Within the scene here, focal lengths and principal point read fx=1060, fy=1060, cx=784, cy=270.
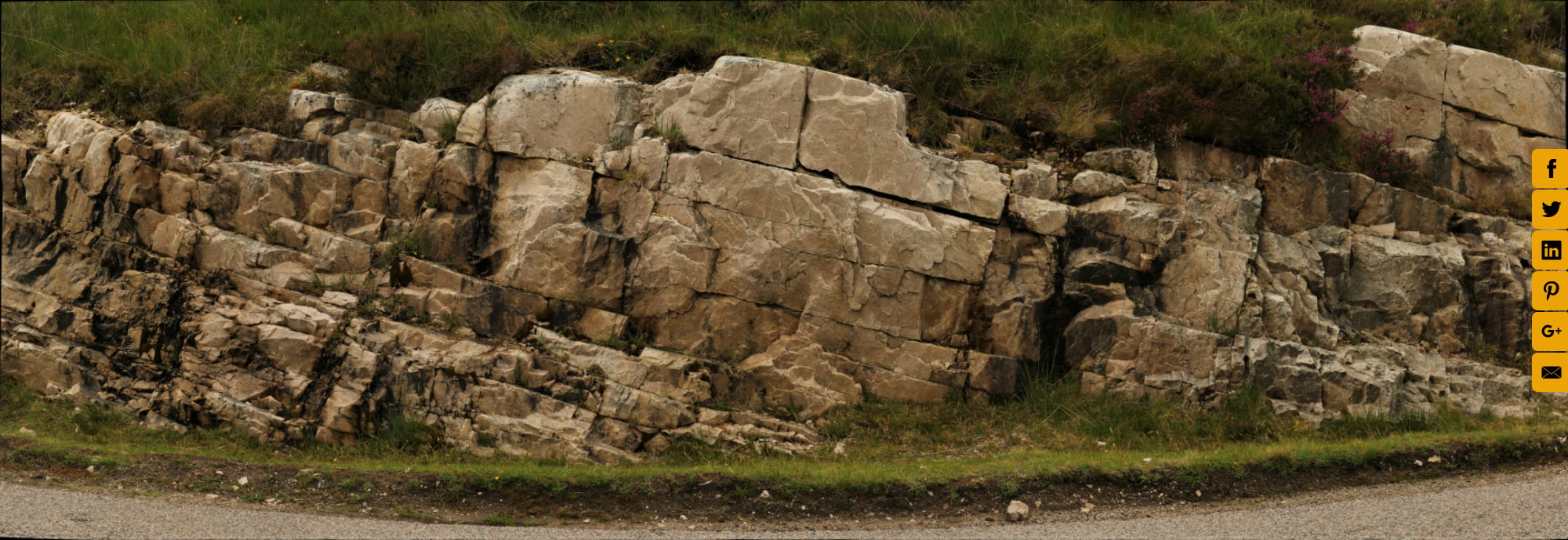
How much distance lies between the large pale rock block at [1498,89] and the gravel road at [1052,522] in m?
6.89

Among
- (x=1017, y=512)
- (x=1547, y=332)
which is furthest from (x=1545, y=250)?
(x=1017, y=512)

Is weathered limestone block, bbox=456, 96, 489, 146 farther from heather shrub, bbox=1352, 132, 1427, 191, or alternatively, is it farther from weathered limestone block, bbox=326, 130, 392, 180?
heather shrub, bbox=1352, 132, 1427, 191

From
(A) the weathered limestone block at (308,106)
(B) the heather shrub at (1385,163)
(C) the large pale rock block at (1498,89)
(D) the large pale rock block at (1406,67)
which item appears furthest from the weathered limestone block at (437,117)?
(C) the large pale rock block at (1498,89)

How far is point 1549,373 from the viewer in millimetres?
14656

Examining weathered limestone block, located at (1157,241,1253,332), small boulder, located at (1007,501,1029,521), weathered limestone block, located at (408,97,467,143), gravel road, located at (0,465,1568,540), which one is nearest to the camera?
gravel road, located at (0,465,1568,540)

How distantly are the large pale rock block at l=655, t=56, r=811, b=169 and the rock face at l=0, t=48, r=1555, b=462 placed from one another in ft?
0.14

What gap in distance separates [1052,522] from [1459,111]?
33.9 feet

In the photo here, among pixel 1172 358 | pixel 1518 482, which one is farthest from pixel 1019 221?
pixel 1518 482

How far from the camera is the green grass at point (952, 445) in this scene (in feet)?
39.8

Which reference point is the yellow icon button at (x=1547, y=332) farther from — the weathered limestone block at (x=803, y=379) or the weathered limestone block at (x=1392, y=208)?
the weathered limestone block at (x=803, y=379)

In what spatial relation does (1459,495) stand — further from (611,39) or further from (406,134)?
(406,134)

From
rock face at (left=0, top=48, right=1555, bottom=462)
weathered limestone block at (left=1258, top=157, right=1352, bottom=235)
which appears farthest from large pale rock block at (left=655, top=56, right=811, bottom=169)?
weathered limestone block at (left=1258, top=157, right=1352, bottom=235)

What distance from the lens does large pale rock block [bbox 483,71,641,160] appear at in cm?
1445

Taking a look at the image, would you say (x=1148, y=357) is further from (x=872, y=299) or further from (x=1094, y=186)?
(x=872, y=299)
